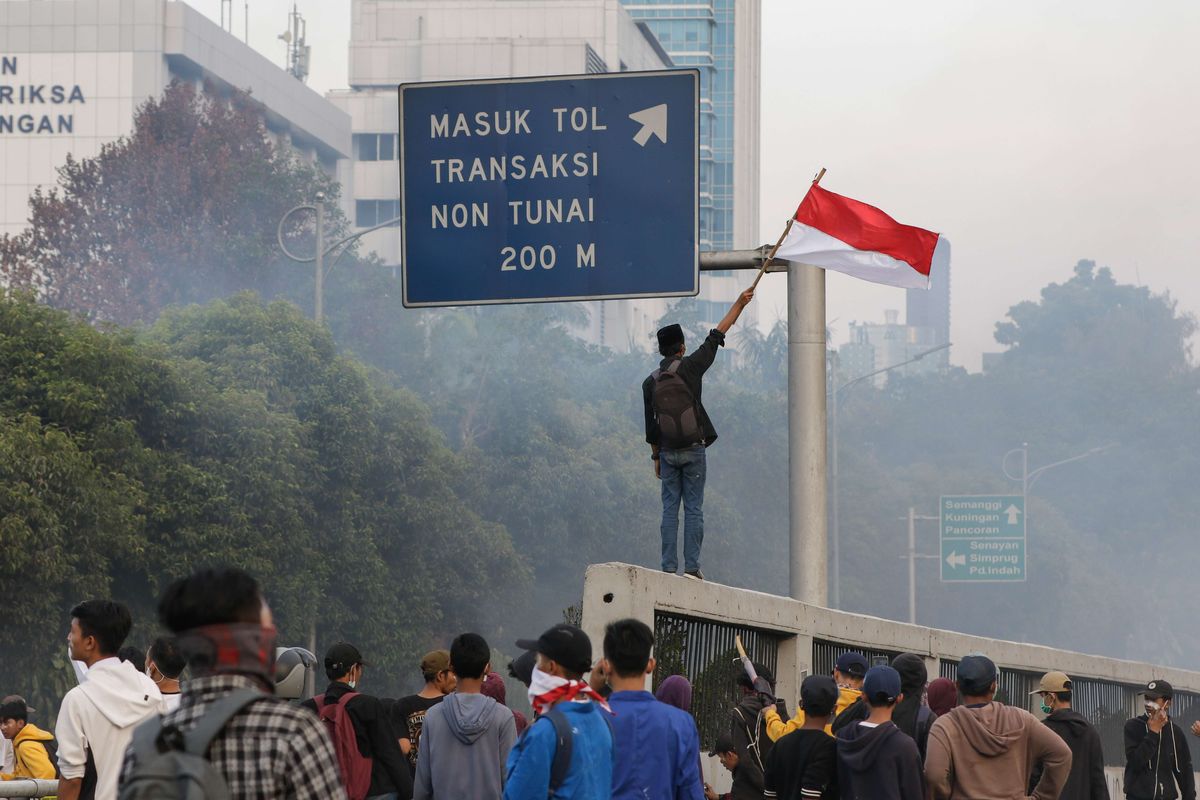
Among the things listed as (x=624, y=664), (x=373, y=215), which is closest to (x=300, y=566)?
(x=624, y=664)

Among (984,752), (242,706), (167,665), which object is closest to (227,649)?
(242,706)


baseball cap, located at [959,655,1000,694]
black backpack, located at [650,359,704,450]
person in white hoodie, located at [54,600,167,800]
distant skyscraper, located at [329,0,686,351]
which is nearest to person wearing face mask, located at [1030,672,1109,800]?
baseball cap, located at [959,655,1000,694]

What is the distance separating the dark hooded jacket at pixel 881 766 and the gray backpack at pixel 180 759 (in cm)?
390

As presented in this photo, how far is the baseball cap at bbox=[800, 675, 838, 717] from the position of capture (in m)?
7.49

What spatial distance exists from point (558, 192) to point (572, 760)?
8.01 metres

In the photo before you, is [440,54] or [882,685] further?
[440,54]

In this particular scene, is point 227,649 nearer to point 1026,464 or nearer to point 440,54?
point 1026,464

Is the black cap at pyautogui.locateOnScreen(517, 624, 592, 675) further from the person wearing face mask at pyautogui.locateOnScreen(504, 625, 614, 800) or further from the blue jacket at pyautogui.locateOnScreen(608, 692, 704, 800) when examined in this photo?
the blue jacket at pyautogui.locateOnScreen(608, 692, 704, 800)

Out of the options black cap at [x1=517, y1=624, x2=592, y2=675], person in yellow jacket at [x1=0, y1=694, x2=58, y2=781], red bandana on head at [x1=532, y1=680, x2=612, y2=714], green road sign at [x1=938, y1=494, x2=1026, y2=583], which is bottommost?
green road sign at [x1=938, y1=494, x2=1026, y2=583]

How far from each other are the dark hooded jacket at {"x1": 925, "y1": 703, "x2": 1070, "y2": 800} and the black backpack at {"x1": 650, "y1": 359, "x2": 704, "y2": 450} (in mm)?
3761

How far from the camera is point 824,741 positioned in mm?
7539

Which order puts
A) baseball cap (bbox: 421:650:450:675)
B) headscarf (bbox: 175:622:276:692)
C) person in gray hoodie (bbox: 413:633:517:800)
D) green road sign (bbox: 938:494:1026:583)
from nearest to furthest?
headscarf (bbox: 175:622:276:692) < person in gray hoodie (bbox: 413:633:517:800) < baseball cap (bbox: 421:650:450:675) < green road sign (bbox: 938:494:1026:583)

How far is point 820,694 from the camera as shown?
7500mm

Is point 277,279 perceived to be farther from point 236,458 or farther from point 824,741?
point 824,741
